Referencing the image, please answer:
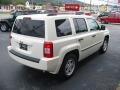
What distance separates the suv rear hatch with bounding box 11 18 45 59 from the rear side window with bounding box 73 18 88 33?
4.19 ft

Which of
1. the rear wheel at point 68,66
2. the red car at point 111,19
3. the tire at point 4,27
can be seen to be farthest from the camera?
the red car at point 111,19

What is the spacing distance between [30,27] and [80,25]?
1.62 metres

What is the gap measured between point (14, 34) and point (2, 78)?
1.28m

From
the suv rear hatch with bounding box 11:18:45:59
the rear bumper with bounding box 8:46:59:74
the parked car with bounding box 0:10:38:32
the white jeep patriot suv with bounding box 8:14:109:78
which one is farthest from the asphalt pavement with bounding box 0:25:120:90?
the parked car with bounding box 0:10:38:32

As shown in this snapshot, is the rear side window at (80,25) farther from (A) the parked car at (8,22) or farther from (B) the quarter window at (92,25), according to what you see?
(A) the parked car at (8,22)

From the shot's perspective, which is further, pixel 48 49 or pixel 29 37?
pixel 29 37

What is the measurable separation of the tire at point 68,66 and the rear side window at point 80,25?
2.62 feet

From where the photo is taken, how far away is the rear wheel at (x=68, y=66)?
17.7 ft

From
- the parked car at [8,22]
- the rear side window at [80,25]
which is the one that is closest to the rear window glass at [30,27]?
the rear side window at [80,25]

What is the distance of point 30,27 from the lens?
5.25 metres

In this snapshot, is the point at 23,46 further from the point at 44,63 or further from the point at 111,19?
the point at 111,19

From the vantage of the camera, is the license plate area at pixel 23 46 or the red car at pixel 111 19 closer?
the license plate area at pixel 23 46

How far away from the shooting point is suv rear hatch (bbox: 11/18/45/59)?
16.2 ft

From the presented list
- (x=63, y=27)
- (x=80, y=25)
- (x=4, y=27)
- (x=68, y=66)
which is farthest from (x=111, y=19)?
(x=63, y=27)
